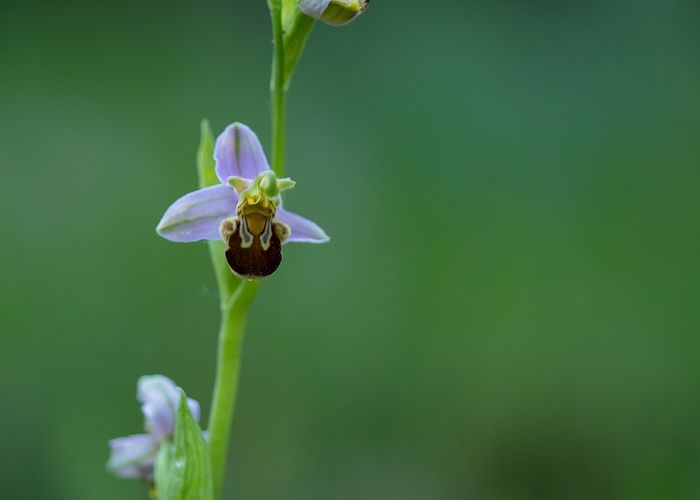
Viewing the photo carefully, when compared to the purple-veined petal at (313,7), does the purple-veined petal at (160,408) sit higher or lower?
lower

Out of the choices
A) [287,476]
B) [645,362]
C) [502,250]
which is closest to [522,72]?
[502,250]

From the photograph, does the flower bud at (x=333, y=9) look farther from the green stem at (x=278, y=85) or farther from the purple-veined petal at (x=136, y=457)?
the purple-veined petal at (x=136, y=457)

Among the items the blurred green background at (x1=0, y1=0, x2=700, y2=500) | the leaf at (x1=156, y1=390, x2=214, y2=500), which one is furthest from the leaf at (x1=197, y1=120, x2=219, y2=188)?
the blurred green background at (x1=0, y1=0, x2=700, y2=500)

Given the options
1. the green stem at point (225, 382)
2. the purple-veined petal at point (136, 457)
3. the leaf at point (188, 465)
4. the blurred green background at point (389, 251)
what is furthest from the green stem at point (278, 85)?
the blurred green background at point (389, 251)

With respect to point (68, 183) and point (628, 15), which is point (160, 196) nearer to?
point (68, 183)

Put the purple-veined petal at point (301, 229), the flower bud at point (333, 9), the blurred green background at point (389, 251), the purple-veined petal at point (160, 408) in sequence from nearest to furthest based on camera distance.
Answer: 1. the flower bud at point (333, 9)
2. the purple-veined petal at point (301, 229)
3. the purple-veined petal at point (160, 408)
4. the blurred green background at point (389, 251)

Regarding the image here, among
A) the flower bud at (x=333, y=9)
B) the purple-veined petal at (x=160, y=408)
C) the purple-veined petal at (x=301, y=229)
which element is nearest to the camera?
the flower bud at (x=333, y=9)

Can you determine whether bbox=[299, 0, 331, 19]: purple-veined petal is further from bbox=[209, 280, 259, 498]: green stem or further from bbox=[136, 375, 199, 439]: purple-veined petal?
bbox=[136, 375, 199, 439]: purple-veined petal
